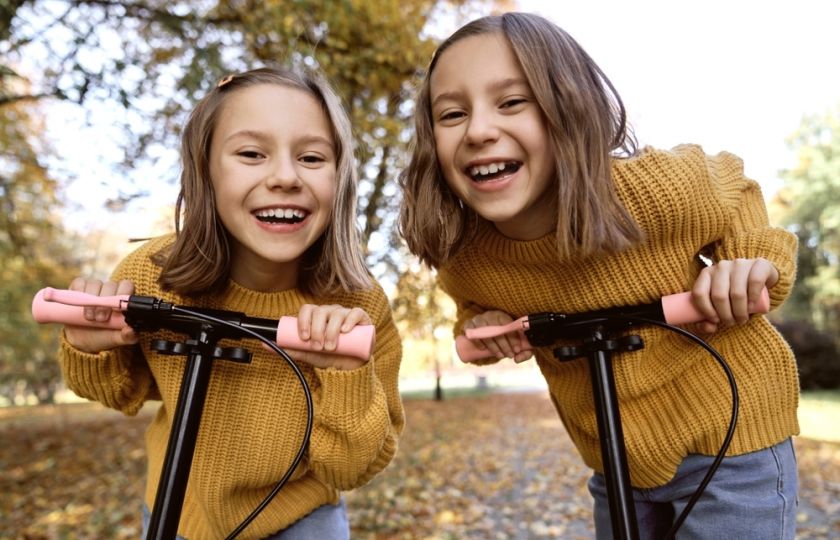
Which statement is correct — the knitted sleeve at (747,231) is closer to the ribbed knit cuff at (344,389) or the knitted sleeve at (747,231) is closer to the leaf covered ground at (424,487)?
the ribbed knit cuff at (344,389)

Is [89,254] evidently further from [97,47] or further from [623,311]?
[623,311]

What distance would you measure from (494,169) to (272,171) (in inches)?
27.3

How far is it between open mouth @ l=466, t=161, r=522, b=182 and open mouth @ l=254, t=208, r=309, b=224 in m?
0.59

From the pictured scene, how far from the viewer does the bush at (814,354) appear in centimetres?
1477

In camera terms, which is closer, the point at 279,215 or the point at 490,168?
the point at 490,168

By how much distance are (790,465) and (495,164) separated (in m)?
1.34

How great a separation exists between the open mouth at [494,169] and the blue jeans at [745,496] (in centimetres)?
111

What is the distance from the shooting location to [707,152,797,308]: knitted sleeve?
6.11ft

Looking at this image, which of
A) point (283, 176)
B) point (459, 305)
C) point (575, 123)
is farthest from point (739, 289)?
point (283, 176)

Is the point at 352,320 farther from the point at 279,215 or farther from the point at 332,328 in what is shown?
the point at 279,215

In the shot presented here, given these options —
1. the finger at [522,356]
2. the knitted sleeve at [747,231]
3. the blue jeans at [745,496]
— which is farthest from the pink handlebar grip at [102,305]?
the knitted sleeve at [747,231]

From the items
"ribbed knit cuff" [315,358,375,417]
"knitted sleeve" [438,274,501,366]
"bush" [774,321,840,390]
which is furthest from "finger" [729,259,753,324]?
"bush" [774,321,840,390]

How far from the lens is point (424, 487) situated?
23.3 ft

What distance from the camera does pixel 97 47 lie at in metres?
5.29
